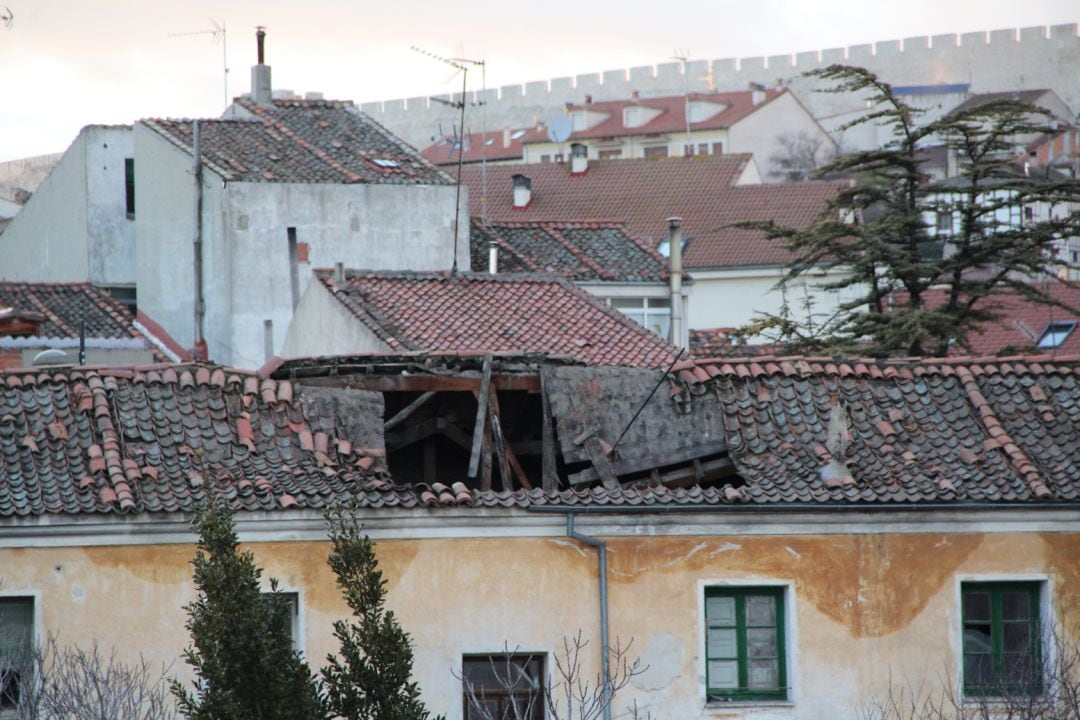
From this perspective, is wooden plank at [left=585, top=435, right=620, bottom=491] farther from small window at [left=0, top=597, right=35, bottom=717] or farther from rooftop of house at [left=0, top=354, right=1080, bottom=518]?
small window at [left=0, top=597, right=35, bottom=717]

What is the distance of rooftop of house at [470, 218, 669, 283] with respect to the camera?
1411 inches

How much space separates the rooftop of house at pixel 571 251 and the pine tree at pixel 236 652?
2260 centimetres

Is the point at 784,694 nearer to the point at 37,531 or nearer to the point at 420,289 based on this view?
the point at 37,531

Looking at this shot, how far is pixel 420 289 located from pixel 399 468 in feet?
32.3

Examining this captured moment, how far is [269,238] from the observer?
3453 centimetres

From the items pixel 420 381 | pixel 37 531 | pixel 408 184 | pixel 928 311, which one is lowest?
pixel 37 531

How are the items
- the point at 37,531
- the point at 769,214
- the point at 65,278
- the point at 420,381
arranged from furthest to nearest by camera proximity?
1. the point at 769,214
2. the point at 65,278
3. the point at 420,381
4. the point at 37,531

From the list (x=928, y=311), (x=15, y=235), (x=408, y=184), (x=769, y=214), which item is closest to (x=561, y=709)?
(x=928, y=311)

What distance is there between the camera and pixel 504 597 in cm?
1719

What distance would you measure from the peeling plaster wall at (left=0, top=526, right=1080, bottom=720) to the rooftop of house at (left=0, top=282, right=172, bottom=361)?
15.1 metres

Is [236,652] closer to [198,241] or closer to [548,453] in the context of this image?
[548,453]

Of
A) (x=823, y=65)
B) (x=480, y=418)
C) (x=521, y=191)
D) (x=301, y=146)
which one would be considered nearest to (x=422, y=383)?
(x=480, y=418)

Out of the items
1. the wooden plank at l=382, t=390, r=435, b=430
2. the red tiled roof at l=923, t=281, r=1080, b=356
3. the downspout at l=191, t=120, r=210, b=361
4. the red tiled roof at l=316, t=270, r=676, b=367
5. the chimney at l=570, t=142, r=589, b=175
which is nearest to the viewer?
the wooden plank at l=382, t=390, r=435, b=430

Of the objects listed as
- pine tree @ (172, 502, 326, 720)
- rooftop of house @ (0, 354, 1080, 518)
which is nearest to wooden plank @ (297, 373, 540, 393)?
rooftop of house @ (0, 354, 1080, 518)
